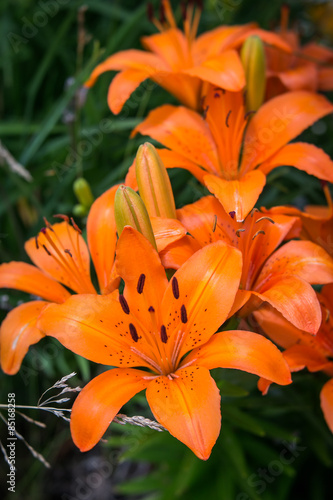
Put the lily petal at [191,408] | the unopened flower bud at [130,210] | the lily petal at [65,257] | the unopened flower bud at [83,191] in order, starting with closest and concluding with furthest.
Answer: the lily petal at [191,408], the unopened flower bud at [130,210], the lily petal at [65,257], the unopened flower bud at [83,191]

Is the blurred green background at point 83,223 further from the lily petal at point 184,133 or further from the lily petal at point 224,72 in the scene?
the lily petal at point 224,72

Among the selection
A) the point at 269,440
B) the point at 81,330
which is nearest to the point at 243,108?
the point at 81,330

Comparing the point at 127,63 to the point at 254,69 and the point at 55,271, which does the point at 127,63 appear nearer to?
the point at 254,69

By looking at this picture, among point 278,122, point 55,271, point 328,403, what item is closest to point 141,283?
point 55,271

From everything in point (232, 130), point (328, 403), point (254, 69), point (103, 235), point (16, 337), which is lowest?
point (328, 403)

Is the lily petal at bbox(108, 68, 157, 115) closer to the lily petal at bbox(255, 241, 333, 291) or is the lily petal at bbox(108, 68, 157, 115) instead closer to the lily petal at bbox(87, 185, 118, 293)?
the lily petal at bbox(87, 185, 118, 293)

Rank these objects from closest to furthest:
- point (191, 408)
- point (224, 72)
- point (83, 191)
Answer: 1. point (191, 408)
2. point (224, 72)
3. point (83, 191)

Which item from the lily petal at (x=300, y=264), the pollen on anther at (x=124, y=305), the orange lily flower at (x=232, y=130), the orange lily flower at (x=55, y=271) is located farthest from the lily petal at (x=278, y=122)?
the pollen on anther at (x=124, y=305)
